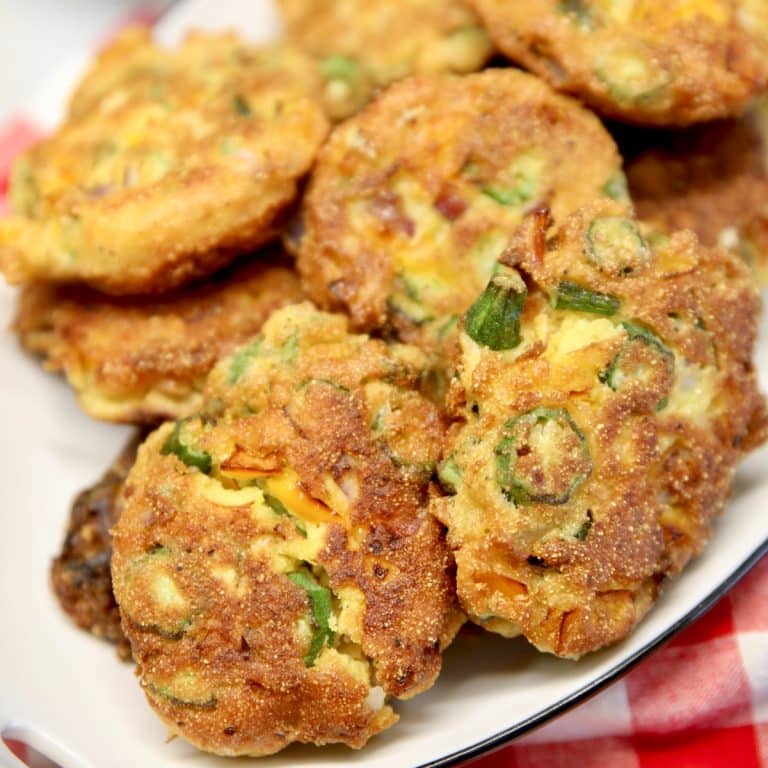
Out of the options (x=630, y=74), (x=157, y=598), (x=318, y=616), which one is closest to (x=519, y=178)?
(x=630, y=74)

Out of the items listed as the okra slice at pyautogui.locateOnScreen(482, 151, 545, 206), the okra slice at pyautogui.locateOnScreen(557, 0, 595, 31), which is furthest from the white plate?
the okra slice at pyautogui.locateOnScreen(557, 0, 595, 31)

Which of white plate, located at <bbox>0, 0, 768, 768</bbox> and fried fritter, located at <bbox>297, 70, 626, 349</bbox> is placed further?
fried fritter, located at <bbox>297, 70, 626, 349</bbox>

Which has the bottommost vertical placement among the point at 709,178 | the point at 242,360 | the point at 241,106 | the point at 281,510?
the point at 709,178

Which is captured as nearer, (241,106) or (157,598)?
(157,598)

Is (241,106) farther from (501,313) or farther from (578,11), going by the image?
(501,313)

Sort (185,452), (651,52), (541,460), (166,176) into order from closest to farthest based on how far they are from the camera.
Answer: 1. (541,460)
2. (185,452)
3. (651,52)
4. (166,176)

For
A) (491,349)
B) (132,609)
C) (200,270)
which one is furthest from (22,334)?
(491,349)

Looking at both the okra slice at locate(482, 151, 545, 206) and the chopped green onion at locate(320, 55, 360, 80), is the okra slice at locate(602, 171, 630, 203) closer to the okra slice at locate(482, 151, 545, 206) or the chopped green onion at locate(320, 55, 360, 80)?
the okra slice at locate(482, 151, 545, 206)
